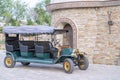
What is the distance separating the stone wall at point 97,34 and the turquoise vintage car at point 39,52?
2581 mm

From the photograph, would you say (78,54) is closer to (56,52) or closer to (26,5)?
(56,52)

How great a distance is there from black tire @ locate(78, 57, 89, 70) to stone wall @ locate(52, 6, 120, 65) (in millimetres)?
2588

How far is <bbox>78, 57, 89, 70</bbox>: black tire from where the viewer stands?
13422mm

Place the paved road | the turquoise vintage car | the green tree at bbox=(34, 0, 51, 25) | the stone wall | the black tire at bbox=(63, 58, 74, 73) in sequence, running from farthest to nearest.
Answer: the green tree at bbox=(34, 0, 51, 25), the stone wall, the turquoise vintage car, the black tire at bbox=(63, 58, 74, 73), the paved road

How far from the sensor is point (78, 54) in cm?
1320

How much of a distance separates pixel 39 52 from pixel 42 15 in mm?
33998

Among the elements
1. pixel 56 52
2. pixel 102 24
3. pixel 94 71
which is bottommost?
pixel 94 71

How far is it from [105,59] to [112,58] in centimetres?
40

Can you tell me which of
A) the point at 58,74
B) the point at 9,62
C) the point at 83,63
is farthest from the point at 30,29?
the point at 83,63

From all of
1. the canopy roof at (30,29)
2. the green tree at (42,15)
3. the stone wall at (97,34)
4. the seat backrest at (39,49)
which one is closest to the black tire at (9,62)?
the canopy roof at (30,29)

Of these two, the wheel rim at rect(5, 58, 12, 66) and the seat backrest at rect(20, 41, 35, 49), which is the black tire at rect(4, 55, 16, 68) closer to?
the wheel rim at rect(5, 58, 12, 66)

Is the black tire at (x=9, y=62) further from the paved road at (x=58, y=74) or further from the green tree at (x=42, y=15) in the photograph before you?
the green tree at (x=42, y=15)

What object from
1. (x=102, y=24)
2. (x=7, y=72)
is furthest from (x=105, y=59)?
(x=7, y=72)

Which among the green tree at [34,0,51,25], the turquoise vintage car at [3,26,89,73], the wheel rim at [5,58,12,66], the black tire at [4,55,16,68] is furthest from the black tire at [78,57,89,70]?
the green tree at [34,0,51,25]
